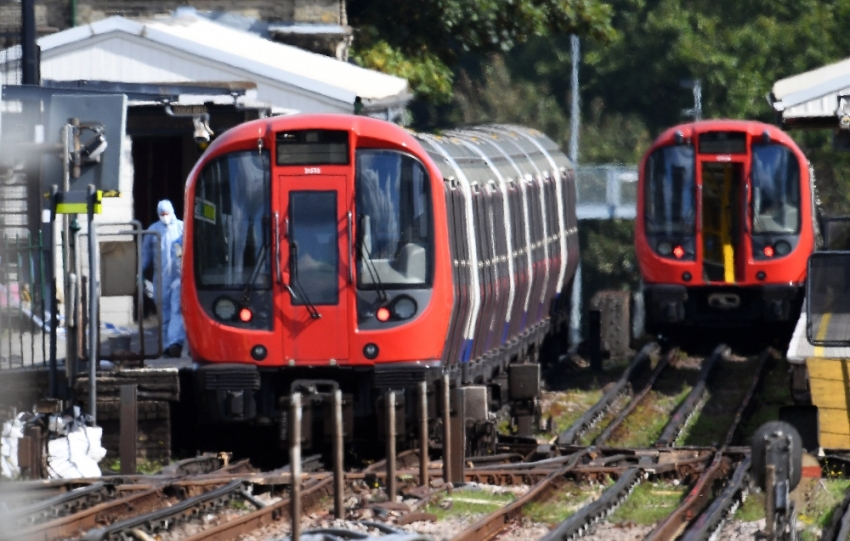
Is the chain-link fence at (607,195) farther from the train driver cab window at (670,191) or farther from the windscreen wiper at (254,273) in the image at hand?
the windscreen wiper at (254,273)

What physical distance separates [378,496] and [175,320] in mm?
4483

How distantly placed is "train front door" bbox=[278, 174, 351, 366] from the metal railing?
2006 millimetres

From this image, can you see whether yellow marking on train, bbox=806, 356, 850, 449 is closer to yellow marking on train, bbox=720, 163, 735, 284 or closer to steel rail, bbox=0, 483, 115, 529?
steel rail, bbox=0, 483, 115, 529

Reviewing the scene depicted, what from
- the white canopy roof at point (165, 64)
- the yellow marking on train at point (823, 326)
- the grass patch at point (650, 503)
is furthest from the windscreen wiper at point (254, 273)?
the white canopy roof at point (165, 64)

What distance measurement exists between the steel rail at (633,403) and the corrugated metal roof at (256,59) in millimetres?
4374

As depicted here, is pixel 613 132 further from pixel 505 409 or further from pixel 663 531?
pixel 663 531

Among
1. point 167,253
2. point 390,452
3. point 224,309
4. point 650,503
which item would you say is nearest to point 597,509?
point 650,503

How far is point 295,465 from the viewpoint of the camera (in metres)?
9.09

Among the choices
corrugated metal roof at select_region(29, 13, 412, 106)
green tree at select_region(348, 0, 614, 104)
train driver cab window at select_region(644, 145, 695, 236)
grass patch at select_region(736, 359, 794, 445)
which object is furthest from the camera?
green tree at select_region(348, 0, 614, 104)

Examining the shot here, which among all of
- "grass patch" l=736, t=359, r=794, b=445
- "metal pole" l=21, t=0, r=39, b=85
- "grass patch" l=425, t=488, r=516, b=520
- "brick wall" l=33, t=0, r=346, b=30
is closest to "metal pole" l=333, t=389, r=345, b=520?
"grass patch" l=425, t=488, r=516, b=520

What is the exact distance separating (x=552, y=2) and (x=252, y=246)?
56.8 feet

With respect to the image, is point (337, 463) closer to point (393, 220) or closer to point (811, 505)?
point (811, 505)

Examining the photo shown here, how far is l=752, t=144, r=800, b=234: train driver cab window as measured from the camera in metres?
20.2

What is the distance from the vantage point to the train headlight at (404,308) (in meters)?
13.3
